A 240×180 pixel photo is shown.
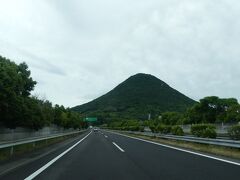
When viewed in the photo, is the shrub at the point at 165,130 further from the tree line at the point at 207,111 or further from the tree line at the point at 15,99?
the tree line at the point at 207,111

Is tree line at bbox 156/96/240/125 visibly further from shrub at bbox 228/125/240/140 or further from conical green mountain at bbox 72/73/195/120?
shrub at bbox 228/125/240/140

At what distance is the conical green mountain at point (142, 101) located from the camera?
166375mm

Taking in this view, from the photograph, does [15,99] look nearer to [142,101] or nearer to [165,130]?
[165,130]

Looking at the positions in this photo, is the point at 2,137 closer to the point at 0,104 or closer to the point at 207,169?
the point at 0,104

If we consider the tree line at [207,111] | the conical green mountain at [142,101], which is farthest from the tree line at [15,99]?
the conical green mountain at [142,101]

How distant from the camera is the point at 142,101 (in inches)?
6806

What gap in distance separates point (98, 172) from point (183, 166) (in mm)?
3203

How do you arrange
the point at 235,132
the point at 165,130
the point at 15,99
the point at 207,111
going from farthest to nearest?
1. the point at 207,111
2. the point at 165,130
3. the point at 15,99
4. the point at 235,132

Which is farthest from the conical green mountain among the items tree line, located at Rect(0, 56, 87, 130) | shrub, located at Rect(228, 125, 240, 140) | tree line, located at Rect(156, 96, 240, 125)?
shrub, located at Rect(228, 125, 240, 140)

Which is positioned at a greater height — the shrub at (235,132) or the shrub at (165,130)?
the shrub at (165,130)

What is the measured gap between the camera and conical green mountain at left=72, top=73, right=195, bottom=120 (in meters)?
166

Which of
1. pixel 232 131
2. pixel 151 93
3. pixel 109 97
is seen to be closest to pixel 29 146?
pixel 232 131

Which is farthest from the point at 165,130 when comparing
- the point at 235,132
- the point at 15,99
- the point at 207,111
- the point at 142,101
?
the point at 142,101

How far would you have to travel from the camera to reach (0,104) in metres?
25.2
